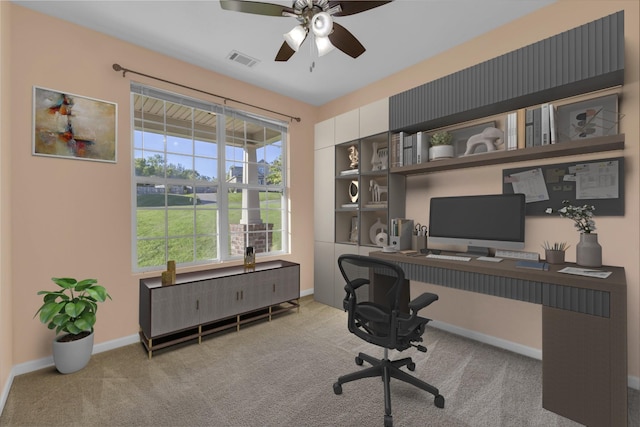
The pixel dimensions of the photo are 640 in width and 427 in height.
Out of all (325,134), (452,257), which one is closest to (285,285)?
(452,257)

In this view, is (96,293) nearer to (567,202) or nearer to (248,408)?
(248,408)

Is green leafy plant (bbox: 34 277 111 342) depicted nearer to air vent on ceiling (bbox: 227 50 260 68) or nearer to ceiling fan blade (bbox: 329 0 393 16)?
air vent on ceiling (bbox: 227 50 260 68)

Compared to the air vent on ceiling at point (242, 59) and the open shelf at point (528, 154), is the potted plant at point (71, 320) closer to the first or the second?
the air vent on ceiling at point (242, 59)

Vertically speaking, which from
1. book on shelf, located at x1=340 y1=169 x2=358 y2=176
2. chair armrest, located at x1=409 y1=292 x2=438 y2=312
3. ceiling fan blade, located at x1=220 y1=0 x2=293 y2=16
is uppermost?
ceiling fan blade, located at x1=220 y1=0 x2=293 y2=16

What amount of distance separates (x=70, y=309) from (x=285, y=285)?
2064mm

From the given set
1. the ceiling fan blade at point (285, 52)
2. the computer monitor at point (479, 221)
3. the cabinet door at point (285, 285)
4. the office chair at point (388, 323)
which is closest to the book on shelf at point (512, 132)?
the computer monitor at point (479, 221)

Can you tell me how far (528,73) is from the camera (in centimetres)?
224

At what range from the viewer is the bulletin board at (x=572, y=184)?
2109mm

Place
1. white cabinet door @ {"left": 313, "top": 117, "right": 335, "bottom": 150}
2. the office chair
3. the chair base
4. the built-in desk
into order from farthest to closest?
white cabinet door @ {"left": 313, "top": 117, "right": 335, "bottom": 150}
the chair base
the office chair
the built-in desk

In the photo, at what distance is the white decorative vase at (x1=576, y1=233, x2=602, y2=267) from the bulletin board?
31 centimetres

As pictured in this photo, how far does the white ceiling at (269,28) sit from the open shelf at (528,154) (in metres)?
1.28

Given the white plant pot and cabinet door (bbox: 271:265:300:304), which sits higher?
the white plant pot

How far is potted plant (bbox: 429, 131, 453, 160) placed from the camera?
285cm

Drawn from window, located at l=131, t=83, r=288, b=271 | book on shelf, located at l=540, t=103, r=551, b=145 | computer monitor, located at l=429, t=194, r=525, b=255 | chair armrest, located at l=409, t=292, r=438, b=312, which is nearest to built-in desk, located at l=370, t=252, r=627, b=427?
computer monitor, located at l=429, t=194, r=525, b=255
